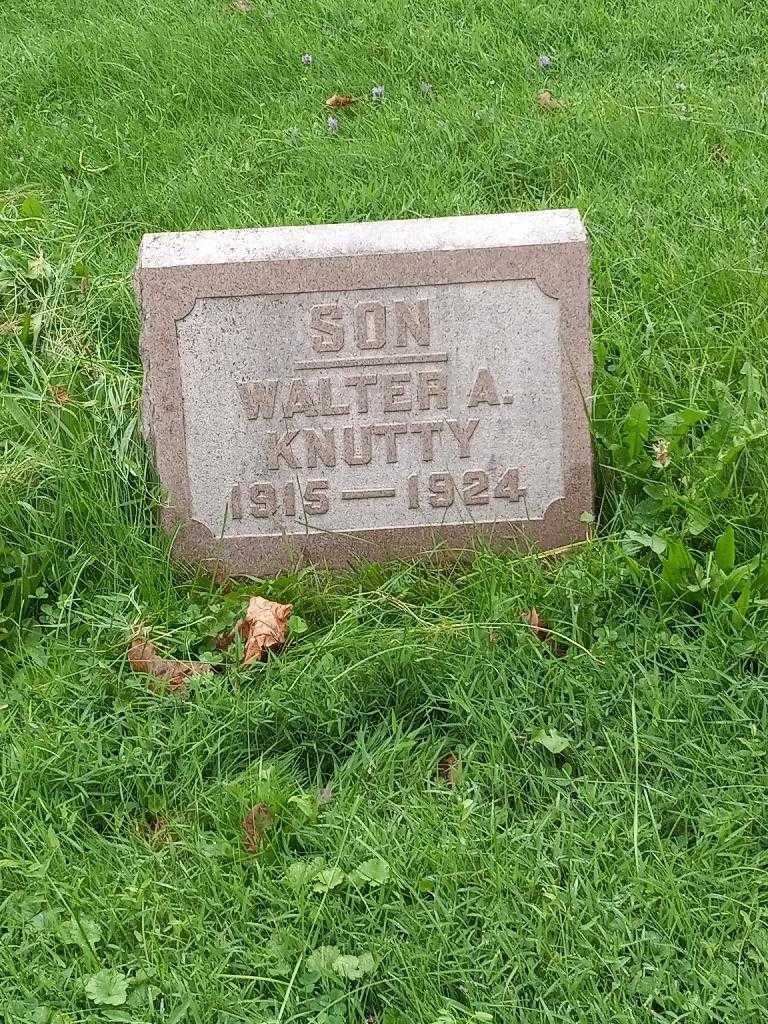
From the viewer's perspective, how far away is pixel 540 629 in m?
2.57

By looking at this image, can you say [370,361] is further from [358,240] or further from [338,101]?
[338,101]

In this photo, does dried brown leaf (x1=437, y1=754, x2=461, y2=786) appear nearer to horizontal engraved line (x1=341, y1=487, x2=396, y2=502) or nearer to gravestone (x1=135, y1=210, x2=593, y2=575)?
gravestone (x1=135, y1=210, x2=593, y2=575)

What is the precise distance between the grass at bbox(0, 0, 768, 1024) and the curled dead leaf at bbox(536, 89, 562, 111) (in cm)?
21

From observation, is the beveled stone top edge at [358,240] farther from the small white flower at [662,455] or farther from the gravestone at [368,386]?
the small white flower at [662,455]

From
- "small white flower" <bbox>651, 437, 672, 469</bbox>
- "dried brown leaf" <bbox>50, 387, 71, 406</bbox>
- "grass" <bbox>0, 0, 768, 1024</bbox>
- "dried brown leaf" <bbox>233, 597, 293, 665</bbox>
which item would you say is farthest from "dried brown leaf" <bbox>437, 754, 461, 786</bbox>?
"dried brown leaf" <bbox>50, 387, 71, 406</bbox>

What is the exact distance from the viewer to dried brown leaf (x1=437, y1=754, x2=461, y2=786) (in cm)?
229

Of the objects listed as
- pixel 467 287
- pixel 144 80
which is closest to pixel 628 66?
pixel 144 80

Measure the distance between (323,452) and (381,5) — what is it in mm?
3406

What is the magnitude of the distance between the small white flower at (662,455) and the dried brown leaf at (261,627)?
3.24ft

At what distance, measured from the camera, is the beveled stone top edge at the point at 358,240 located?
9.06 feet

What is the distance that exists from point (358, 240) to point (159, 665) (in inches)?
44.6

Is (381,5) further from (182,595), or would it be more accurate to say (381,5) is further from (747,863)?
(747,863)

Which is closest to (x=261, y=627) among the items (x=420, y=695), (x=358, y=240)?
(x=420, y=695)

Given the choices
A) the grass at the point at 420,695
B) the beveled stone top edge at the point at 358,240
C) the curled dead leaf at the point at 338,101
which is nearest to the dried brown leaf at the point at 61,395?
the grass at the point at 420,695
